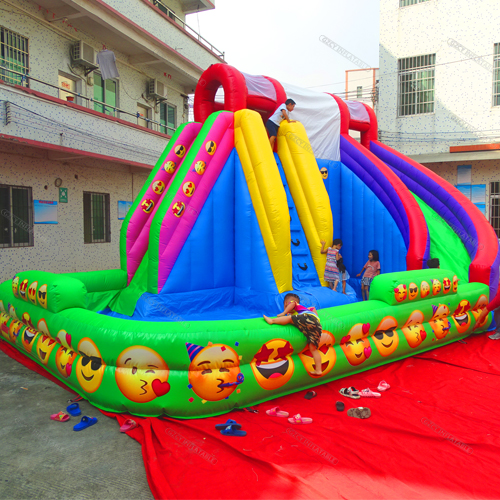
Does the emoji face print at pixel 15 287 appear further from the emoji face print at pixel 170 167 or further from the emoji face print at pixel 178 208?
the emoji face print at pixel 170 167

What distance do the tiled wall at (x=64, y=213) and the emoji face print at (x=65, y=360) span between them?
13.4 feet

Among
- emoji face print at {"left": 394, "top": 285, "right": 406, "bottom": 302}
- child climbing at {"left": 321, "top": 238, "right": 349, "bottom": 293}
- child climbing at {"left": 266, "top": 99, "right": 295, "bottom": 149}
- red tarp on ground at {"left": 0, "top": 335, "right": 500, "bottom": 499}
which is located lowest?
red tarp on ground at {"left": 0, "top": 335, "right": 500, "bottom": 499}

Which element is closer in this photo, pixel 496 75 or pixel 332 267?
pixel 332 267

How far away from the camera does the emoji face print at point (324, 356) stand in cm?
369

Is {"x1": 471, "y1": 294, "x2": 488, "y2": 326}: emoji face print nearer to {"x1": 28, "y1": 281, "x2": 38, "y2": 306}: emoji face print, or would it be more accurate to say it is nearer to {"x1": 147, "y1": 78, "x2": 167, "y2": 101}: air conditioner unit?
{"x1": 28, "y1": 281, "x2": 38, "y2": 306}: emoji face print

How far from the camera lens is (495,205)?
1177cm

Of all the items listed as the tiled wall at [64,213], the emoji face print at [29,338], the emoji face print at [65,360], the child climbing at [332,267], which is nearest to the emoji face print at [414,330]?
the child climbing at [332,267]

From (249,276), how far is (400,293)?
1.74 m

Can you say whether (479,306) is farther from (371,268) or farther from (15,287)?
(15,287)

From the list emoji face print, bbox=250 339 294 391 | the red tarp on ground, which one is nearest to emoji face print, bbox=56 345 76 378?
the red tarp on ground

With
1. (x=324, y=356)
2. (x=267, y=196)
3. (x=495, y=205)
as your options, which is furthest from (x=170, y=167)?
(x=495, y=205)

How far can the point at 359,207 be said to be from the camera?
20.4 ft

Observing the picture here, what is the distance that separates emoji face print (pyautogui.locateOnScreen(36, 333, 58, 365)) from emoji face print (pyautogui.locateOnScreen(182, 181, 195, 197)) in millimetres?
2120

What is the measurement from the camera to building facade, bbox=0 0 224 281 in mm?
7047
